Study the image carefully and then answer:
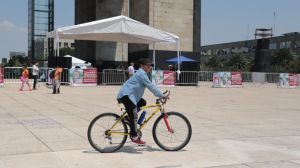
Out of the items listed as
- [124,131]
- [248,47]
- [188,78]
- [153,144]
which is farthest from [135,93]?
[248,47]

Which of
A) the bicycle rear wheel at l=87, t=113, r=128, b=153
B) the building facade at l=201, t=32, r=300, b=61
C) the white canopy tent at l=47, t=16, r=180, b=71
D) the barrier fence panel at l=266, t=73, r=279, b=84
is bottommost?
the bicycle rear wheel at l=87, t=113, r=128, b=153

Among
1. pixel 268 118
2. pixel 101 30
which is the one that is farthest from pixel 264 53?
pixel 268 118

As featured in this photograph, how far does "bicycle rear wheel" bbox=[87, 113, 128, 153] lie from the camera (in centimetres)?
776

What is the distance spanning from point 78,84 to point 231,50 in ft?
384

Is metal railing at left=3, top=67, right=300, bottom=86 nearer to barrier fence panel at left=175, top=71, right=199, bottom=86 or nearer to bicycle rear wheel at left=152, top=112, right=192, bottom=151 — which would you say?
barrier fence panel at left=175, top=71, right=199, bottom=86

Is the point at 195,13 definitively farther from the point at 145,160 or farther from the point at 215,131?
the point at 145,160

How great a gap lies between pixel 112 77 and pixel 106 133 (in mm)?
22296

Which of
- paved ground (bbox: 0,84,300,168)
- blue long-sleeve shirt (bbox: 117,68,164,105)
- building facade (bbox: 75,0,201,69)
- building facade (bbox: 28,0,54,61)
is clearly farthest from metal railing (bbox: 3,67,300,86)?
building facade (bbox: 28,0,54,61)

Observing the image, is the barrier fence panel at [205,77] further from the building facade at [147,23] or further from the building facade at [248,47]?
the building facade at [248,47]

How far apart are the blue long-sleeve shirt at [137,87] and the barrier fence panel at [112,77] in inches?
846

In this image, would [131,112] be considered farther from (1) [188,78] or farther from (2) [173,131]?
(1) [188,78]

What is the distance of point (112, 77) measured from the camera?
98.5ft

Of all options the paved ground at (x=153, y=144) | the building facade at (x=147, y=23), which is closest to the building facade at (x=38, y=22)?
the building facade at (x=147, y=23)

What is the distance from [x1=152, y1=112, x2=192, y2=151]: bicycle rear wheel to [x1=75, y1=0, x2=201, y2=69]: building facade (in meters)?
28.7
